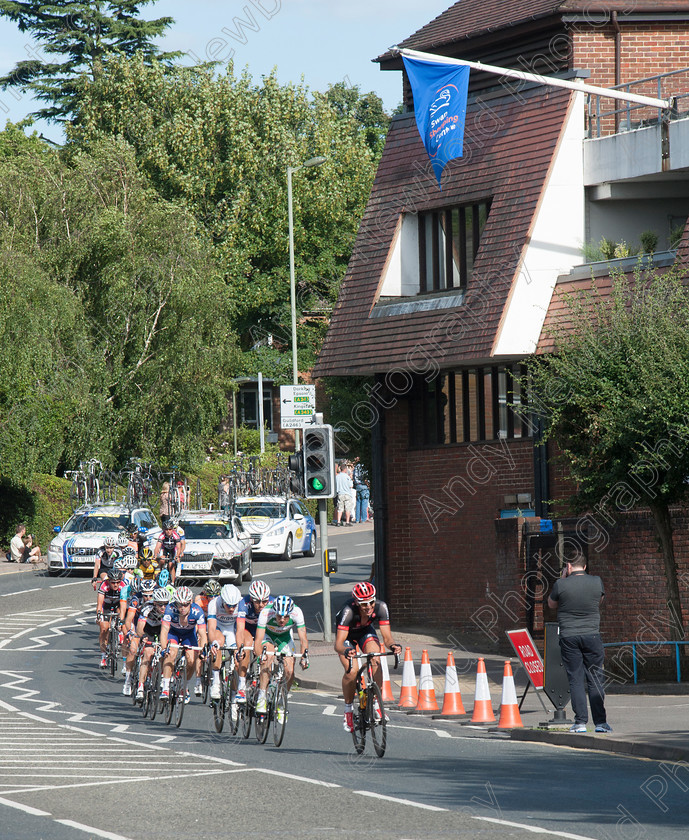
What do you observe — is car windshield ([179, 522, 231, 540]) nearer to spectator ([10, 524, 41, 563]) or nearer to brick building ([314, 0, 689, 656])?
spectator ([10, 524, 41, 563])

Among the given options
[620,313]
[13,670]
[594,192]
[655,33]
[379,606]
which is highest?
[655,33]

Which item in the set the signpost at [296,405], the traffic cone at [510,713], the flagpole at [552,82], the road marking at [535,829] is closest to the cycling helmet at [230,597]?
the traffic cone at [510,713]

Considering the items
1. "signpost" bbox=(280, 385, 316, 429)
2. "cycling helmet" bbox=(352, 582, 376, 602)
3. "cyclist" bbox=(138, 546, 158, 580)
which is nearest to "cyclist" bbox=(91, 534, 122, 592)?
"cyclist" bbox=(138, 546, 158, 580)

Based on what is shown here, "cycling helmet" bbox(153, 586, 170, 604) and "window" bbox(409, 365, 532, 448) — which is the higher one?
"window" bbox(409, 365, 532, 448)

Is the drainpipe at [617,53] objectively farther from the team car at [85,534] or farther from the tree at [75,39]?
the tree at [75,39]

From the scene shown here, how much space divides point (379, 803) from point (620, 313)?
10.0 metres

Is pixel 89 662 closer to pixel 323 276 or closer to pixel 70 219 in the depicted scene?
pixel 70 219

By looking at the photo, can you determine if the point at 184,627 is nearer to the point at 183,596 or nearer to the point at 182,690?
the point at 183,596

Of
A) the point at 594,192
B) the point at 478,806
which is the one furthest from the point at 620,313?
the point at 478,806

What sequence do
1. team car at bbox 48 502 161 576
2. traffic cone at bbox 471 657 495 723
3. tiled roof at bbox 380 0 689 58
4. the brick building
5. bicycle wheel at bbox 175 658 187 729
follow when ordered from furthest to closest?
team car at bbox 48 502 161 576, tiled roof at bbox 380 0 689 58, the brick building, bicycle wheel at bbox 175 658 187 729, traffic cone at bbox 471 657 495 723

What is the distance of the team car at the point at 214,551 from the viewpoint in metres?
33.3

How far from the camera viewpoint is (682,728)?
45.9 feet

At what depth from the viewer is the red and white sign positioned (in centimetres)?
1577

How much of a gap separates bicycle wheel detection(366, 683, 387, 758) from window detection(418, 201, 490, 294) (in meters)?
12.9
